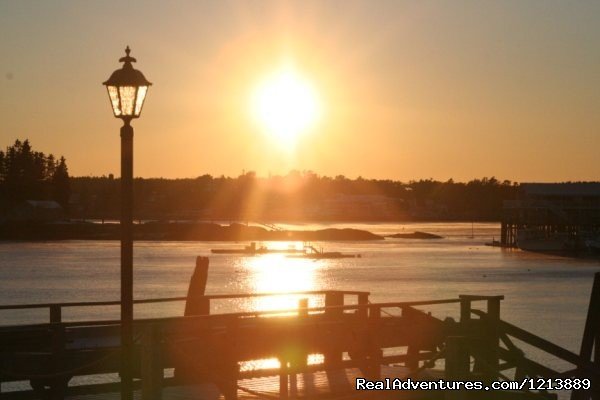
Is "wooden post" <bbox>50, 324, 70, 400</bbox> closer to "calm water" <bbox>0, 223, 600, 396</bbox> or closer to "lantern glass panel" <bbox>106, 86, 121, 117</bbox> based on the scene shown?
"lantern glass panel" <bbox>106, 86, 121, 117</bbox>

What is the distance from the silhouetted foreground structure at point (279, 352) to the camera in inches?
590

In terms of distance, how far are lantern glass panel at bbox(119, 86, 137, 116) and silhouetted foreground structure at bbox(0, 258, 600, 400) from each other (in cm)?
310

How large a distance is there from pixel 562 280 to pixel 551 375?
8904cm

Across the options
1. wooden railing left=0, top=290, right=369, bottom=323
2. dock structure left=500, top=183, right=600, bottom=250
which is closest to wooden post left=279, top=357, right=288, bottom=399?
wooden railing left=0, top=290, right=369, bottom=323

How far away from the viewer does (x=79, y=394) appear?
52.1ft

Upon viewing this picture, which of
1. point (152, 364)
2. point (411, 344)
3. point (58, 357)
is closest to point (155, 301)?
point (58, 357)

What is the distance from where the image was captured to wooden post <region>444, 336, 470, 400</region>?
1458cm

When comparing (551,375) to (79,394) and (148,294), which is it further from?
(148,294)

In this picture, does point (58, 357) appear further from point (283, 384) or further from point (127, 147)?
point (127, 147)

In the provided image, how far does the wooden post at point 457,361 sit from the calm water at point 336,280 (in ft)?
77.4

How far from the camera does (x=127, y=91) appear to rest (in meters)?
13.2

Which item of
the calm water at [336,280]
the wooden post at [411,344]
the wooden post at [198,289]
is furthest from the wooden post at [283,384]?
the calm water at [336,280]

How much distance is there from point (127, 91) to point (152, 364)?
383 cm

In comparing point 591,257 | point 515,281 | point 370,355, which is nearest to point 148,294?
point 515,281
